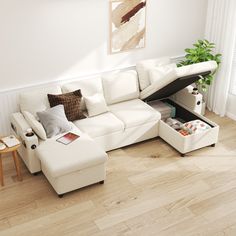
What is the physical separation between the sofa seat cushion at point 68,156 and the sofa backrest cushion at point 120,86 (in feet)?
3.41

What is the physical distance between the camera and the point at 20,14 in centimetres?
459

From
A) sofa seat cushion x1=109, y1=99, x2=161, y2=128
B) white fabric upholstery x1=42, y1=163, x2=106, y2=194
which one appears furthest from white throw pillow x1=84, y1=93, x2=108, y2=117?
white fabric upholstery x1=42, y1=163, x2=106, y2=194

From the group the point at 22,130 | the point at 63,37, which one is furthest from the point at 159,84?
the point at 22,130

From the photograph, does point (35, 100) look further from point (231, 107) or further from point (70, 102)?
point (231, 107)

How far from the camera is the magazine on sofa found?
14.5ft

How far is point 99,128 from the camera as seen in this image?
4.77 metres

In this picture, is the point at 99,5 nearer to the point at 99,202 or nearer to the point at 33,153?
the point at 33,153

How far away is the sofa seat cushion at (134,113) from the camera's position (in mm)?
4980

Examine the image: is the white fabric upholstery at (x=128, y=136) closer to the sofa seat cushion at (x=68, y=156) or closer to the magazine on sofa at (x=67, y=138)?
the magazine on sofa at (x=67, y=138)

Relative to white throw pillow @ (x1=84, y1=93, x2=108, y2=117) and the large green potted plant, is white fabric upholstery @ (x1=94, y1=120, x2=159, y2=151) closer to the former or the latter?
white throw pillow @ (x1=84, y1=93, x2=108, y2=117)

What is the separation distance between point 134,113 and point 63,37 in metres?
1.33

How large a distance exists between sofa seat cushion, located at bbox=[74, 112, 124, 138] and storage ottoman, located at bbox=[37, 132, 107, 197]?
1.22ft

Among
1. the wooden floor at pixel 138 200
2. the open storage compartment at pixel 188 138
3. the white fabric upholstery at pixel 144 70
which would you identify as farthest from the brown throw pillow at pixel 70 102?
the open storage compartment at pixel 188 138

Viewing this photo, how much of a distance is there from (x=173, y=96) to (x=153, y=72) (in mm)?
652
